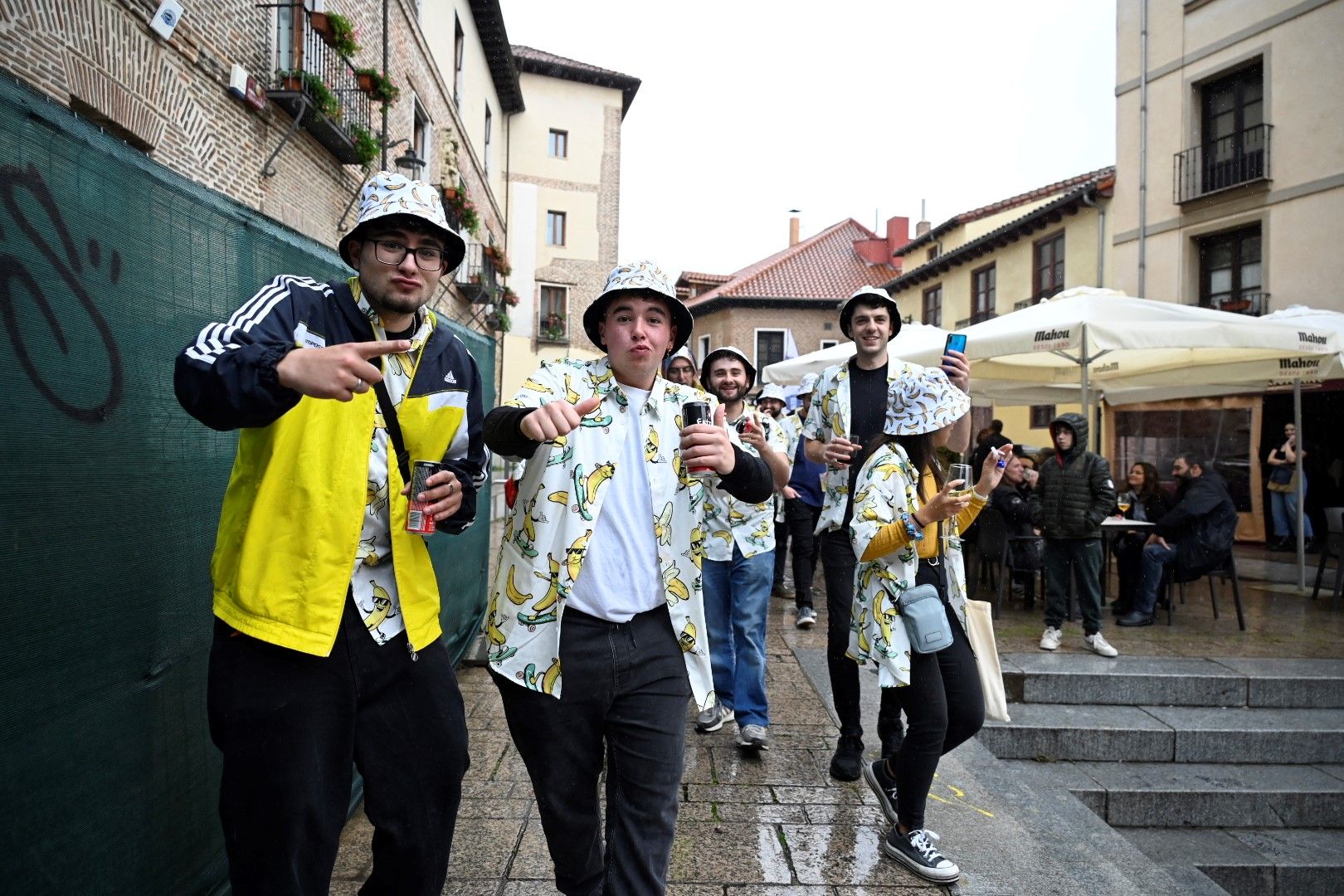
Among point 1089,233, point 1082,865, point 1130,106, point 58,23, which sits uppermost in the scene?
point 1130,106

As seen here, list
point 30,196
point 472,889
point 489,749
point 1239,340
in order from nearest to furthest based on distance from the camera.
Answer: point 30,196
point 472,889
point 489,749
point 1239,340

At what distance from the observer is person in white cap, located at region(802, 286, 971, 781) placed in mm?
4086

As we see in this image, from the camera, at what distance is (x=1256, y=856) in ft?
15.6

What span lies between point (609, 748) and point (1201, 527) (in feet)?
24.8

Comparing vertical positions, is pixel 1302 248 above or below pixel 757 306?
below

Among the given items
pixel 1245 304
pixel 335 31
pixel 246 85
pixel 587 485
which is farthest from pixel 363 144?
pixel 1245 304

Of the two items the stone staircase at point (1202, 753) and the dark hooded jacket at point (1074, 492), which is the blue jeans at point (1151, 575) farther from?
the stone staircase at point (1202, 753)

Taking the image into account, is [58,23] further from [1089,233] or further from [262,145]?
[1089,233]

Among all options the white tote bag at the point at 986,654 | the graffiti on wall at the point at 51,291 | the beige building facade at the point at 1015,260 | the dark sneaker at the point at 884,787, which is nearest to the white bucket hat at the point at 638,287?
the graffiti on wall at the point at 51,291

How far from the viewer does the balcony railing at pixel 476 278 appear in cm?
1994

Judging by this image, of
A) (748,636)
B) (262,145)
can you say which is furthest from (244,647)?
(262,145)

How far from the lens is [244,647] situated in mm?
1938

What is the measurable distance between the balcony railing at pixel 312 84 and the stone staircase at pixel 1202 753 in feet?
31.5

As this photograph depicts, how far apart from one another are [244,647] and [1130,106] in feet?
73.0
